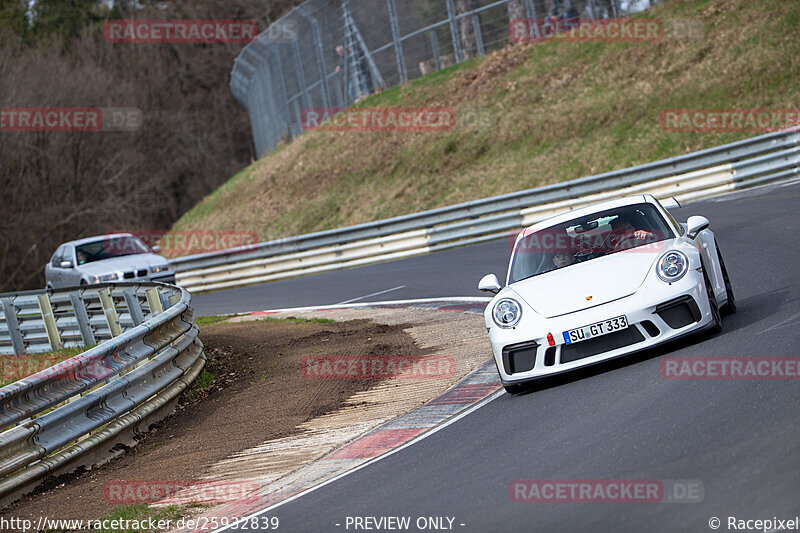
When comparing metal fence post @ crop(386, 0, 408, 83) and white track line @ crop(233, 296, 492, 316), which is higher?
metal fence post @ crop(386, 0, 408, 83)

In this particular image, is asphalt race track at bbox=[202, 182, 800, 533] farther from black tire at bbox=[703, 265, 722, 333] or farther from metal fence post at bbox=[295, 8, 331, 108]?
metal fence post at bbox=[295, 8, 331, 108]

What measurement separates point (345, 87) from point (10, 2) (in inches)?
1802

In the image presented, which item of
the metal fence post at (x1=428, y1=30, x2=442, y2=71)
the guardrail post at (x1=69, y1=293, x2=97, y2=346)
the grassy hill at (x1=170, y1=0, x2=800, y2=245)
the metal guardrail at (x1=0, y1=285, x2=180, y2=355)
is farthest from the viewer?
the metal fence post at (x1=428, y1=30, x2=442, y2=71)

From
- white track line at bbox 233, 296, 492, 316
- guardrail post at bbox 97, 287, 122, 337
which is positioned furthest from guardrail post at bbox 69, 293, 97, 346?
white track line at bbox 233, 296, 492, 316

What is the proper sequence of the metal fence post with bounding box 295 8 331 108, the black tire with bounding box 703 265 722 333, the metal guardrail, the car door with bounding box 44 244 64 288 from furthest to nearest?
the metal fence post with bounding box 295 8 331 108, the car door with bounding box 44 244 64 288, the metal guardrail, the black tire with bounding box 703 265 722 333

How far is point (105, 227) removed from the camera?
46.5m

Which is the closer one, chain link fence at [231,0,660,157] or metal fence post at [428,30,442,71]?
chain link fence at [231,0,660,157]

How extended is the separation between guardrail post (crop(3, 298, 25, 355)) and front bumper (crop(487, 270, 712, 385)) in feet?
35.2

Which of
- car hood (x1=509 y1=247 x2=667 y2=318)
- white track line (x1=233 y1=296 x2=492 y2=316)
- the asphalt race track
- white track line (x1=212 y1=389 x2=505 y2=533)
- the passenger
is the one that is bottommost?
white track line (x1=212 y1=389 x2=505 y2=533)

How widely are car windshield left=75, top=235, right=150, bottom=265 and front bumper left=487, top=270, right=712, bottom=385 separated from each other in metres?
17.2

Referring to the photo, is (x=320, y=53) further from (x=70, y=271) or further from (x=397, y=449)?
(x=397, y=449)

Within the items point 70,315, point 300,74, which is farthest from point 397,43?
point 70,315

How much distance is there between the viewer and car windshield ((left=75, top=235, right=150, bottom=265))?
74.2 feet

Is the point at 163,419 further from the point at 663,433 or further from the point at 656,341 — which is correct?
the point at 663,433
